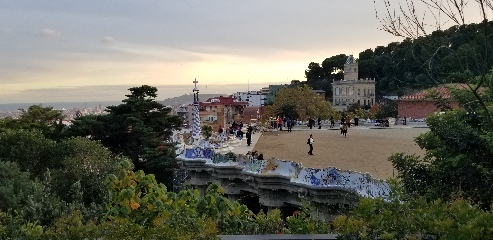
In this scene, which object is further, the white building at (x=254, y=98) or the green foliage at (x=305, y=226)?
the white building at (x=254, y=98)

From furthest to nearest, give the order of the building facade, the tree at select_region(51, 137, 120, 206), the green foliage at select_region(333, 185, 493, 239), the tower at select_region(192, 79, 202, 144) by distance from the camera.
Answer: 1. the building facade
2. the tower at select_region(192, 79, 202, 144)
3. the tree at select_region(51, 137, 120, 206)
4. the green foliage at select_region(333, 185, 493, 239)

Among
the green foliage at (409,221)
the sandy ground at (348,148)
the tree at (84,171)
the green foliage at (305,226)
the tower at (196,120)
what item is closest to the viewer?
the green foliage at (409,221)

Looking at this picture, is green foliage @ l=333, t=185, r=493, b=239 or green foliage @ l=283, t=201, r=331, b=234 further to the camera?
green foliage @ l=283, t=201, r=331, b=234

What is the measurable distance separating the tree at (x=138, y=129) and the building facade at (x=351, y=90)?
46.1 meters

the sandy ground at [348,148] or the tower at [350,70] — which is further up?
the tower at [350,70]

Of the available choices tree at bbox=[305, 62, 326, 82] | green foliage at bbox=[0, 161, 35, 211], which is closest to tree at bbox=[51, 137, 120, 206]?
green foliage at bbox=[0, 161, 35, 211]

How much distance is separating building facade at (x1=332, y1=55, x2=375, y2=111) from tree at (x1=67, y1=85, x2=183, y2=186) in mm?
46096

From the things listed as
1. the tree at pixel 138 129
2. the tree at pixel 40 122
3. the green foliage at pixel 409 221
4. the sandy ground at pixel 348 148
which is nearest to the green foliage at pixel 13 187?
the tree at pixel 138 129

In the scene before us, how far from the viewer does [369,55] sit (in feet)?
257

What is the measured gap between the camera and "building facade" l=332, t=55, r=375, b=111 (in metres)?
69.5

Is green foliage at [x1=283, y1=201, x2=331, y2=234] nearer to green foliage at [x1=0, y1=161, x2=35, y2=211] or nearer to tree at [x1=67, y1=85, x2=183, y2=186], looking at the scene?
green foliage at [x1=0, y1=161, x2=35, y2=211]

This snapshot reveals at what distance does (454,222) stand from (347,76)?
71700 millimetres

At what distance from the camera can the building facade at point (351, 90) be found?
2736 inches

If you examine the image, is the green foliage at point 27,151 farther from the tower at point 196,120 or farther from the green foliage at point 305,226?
the green foliage at point 305,226
